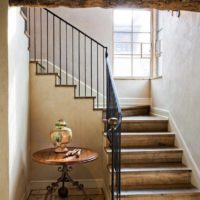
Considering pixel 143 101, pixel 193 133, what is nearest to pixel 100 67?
pixel 143 101

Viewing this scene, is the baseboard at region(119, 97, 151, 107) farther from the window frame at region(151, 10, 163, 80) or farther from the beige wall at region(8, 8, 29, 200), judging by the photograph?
the beige wall at region(8, 8, 29, 200)

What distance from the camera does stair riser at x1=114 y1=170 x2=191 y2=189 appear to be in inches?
133

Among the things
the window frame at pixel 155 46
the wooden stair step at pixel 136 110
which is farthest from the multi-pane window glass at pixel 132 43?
the wooden stair step at pixel 136 110

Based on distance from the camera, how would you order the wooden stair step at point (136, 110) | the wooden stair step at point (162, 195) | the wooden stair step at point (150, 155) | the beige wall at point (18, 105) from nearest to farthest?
1. the beige wall at point (18, 105)
2. the wooden stair step at point (162, 195)
3. the wooden stair step at point (150, 155)
4. the wooden stair step at point (136, 110)

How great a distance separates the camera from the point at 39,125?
13.7 feet

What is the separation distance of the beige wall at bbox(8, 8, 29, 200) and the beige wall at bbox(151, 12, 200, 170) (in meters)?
2.10

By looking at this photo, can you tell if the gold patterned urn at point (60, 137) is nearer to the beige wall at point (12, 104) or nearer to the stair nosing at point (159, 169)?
the beige wall at point (12, 104)

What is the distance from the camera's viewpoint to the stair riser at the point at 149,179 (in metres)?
3.38

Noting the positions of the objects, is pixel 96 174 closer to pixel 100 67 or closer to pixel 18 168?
pixel 18 168

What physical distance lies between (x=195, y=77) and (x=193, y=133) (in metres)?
0.69

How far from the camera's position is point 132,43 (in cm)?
555

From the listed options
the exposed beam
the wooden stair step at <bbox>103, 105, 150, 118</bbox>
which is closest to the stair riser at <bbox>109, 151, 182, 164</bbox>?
the wooden stair step at <bbox>103, 105, 150, 118</bbox>

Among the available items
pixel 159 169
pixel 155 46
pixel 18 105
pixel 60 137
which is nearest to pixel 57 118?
pixel 60 137

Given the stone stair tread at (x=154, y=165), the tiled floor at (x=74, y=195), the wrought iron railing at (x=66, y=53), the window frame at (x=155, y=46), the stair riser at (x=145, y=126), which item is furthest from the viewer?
the window frame at (x=155, y=46)
